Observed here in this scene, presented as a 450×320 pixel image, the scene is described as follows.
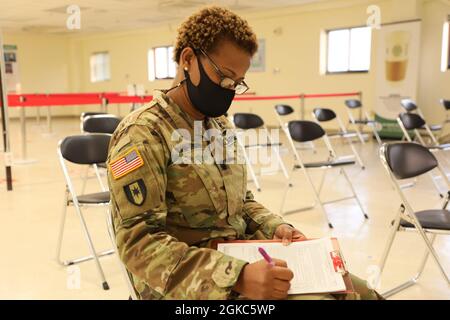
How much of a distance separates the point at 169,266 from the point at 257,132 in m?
5.60

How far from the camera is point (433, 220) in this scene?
7.58 ft

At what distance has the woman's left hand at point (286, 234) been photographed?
4.64ft

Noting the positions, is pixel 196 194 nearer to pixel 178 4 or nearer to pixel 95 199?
pixel 95 199

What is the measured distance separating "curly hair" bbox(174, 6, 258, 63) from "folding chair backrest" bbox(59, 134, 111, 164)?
176 cm

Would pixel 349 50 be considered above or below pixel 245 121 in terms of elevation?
above

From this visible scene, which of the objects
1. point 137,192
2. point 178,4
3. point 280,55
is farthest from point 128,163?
point 280,55

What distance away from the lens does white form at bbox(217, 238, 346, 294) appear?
1.19 meters

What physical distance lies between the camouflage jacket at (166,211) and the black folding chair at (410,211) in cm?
133

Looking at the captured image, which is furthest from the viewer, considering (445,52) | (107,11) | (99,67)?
(99,67)

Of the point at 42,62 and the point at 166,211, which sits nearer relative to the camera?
the point at 166,211

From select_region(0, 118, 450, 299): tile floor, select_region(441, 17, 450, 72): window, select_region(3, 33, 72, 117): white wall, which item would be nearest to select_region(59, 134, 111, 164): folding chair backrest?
select_region(0, 118, 450, 299): tile floor

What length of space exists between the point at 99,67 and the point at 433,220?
1581 centimetres

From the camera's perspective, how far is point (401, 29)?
8922 mm

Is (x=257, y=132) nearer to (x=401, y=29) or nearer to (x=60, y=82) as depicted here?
(x=401, y=29)
